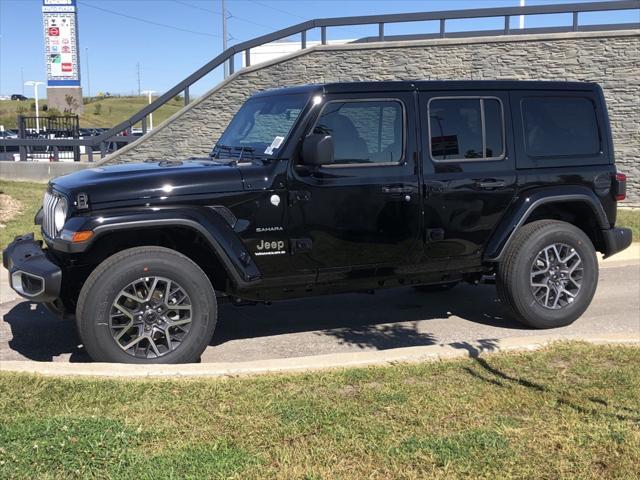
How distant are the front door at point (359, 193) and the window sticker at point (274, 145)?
0.23 metres

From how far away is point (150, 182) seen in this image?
4469mm

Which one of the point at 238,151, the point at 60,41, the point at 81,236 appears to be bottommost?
the point at 81,236

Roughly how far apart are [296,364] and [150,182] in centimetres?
160

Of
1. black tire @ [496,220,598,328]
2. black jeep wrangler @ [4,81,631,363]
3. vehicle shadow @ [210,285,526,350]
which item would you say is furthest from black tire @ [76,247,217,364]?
black tire @ [496,220,598,328]

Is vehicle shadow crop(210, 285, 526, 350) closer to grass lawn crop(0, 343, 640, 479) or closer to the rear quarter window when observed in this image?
grass lawn crop(0, 343, 640, 479)

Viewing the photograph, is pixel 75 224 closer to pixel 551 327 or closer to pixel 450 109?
pixel 450 109

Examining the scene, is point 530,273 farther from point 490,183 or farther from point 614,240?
point 614,240

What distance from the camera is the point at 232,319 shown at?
6.25 m

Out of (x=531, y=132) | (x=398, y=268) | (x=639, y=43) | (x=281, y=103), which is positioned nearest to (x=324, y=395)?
(x=398, y=268)

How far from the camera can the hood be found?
4.38 meters

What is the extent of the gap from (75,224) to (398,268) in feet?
8.12

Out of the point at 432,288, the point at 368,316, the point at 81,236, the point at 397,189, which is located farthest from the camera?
the point at 432,288

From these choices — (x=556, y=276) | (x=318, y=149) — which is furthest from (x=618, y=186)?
(x=318, y=149)

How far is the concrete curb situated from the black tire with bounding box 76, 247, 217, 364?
217mm
